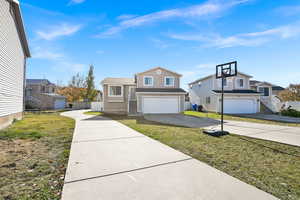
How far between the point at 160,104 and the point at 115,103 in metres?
6.30

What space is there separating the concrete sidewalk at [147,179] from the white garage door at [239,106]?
18.1m

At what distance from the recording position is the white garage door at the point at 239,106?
19.2 m

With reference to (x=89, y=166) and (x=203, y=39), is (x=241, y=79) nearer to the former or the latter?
(x=203, y=39)

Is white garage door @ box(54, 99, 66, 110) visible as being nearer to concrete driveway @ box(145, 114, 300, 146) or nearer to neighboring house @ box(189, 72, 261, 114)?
neighboring house @ box(189, 72, 261, 114)

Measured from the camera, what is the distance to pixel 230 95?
19172 mm

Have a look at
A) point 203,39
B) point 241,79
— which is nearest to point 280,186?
point 203,39

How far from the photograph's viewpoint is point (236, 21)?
10641 mm

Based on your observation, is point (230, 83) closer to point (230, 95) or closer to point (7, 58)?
point (230, 95)

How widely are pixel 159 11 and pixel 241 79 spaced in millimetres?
17413

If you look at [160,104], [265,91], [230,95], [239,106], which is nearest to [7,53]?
A: [160,104]

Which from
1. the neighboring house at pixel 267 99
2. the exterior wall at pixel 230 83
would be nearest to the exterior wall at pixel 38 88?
the exterior wall at pixel 230 83

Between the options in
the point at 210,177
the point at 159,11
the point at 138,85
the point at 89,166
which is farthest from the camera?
the point at 138,85

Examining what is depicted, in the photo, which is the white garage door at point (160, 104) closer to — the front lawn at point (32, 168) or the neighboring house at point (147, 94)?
the neighboring house at point (147, 94)

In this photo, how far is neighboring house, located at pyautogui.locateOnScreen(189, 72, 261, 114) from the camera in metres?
19.3
